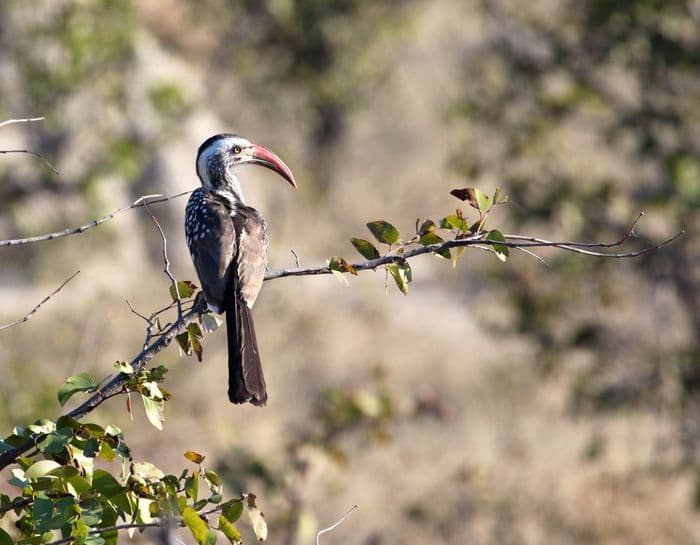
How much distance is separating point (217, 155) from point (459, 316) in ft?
35.5

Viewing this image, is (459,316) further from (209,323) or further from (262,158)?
(209,323)

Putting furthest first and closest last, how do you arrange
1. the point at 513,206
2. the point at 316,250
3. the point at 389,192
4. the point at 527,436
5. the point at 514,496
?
the point at 389,192, the point at 316,250, the point at 527,436, the point at 514,496, the point at 513,206

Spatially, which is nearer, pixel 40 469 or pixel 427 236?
pixel 40 469

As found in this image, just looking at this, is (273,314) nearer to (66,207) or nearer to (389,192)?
(66,207)

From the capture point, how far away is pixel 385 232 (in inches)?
118

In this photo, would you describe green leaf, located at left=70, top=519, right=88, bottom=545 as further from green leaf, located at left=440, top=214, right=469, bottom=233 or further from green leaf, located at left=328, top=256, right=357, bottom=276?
green leaf, located at left=440, top=214, right=469, bottom=233

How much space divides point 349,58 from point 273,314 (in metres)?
6.53

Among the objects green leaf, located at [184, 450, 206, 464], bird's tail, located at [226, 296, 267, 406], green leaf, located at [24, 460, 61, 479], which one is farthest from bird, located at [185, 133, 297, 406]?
green leaf, located at [24, 460, 61, 479]

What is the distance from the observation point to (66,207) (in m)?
12.0

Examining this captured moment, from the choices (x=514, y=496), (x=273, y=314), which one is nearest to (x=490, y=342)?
(x=273, y=314)

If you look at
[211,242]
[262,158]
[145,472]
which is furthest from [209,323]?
[262,158]

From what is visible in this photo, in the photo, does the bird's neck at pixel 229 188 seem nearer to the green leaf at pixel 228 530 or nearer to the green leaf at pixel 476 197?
the green leaf at pixel 476 197

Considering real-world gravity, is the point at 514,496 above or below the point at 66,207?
below

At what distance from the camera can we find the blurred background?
26.5ft
